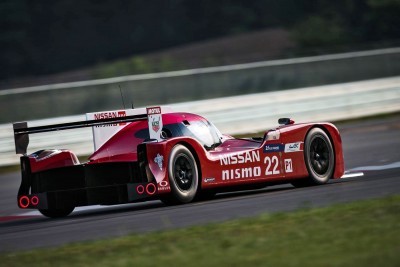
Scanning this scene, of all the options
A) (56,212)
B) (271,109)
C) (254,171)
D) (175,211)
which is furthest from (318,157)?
(271,109)

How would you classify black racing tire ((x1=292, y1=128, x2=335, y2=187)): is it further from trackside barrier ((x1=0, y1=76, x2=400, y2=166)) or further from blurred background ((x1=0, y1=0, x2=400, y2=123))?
blurred background ((x1=0, y1=0, x2=400, y2=123))

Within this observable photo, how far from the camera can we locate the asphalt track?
8.49 m

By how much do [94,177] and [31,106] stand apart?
389 inches

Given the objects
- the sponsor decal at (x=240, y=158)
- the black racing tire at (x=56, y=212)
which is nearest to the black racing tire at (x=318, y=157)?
the sponsor decal at (x=240, y=158)

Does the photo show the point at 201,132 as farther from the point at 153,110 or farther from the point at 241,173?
the point at 153,110

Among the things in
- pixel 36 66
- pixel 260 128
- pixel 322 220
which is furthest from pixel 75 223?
pixel 36 66

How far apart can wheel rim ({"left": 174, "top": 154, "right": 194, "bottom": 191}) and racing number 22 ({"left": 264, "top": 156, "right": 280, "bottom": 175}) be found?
1202 mm

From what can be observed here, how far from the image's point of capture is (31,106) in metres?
19.7

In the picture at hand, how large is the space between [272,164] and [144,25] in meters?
43.9

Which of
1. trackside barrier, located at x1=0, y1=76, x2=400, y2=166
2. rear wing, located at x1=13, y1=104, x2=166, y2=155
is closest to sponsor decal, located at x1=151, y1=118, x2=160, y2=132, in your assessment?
rear wing, located at x1=13, y1=104, x2=166, y2=155

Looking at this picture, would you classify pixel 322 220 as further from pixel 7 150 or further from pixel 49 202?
pixel 7 150

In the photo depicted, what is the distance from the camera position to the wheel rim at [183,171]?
33.2ft

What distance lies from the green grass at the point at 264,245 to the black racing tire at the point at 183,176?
1.90m

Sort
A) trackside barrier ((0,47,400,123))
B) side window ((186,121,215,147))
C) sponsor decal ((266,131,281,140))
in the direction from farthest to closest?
trackside barrier ((0,47,400,123)) → sponsor decal ((266,131,281,140)) → side window ((186,121,215,147))
